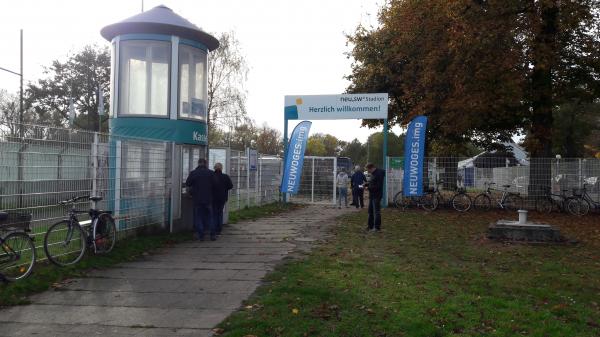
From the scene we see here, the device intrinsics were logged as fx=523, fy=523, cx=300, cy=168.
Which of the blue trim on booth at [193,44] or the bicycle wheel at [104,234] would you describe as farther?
the blue trim on booth at [193,44]

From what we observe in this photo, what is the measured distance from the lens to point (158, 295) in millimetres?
6609

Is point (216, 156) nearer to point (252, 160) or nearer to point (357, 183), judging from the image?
point (252, 160)

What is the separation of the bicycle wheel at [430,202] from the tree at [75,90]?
2846cm

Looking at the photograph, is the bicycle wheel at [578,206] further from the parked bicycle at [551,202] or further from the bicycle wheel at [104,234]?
the bicycle wheel at [104,234]

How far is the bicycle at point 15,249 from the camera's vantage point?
266 inches

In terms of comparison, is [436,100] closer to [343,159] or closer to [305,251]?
[343,159]

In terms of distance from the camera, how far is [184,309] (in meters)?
5.95

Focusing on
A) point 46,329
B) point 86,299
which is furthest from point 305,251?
point 46,329

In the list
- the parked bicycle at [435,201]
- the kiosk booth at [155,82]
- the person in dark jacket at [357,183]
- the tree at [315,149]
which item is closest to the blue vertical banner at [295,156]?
the person in dark jacket at [357,183]

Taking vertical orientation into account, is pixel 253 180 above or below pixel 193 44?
below

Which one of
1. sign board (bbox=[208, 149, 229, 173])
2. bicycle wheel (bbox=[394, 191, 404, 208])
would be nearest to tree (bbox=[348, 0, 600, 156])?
bicycle wheel (bbox=[394, 191, 404, 208])

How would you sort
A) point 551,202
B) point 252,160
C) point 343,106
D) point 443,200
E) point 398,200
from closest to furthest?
1. point 252,160
2. point 551,202
3. point 443,200
4. point 343,106
5. point 398,200

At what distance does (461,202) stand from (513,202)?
207 cm

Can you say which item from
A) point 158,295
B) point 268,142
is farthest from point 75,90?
point 158,295
